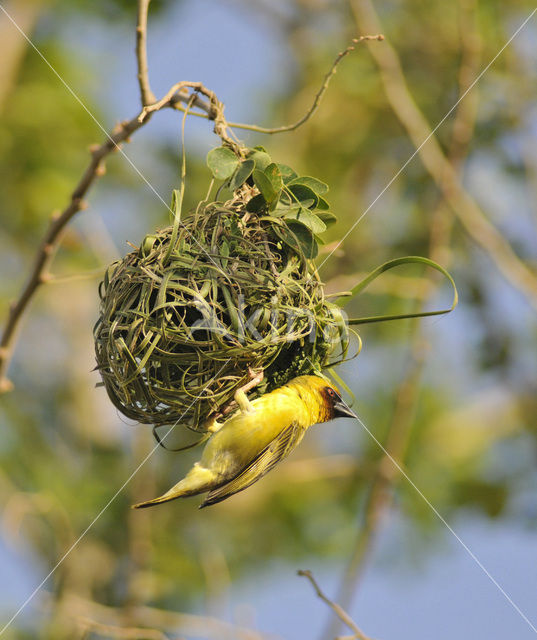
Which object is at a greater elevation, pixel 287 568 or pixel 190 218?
pixel 190 218

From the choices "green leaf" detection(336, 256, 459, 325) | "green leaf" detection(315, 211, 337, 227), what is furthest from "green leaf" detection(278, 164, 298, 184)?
"green leaf" detection(336, 256, 459, 325)

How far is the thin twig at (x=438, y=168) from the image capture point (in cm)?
336

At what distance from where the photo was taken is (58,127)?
6.33 m

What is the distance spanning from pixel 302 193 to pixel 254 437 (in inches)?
23.9

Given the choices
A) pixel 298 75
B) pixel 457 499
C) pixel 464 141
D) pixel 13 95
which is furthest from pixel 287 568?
pixel 13 95

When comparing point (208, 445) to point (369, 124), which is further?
point (369, 124)

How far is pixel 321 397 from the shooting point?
1854 millimetres

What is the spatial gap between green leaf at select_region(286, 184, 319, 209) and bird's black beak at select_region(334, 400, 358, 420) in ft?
1.67

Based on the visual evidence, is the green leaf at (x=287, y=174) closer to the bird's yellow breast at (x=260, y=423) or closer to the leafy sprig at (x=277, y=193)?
the leafy sprig at (x=277, y=193)

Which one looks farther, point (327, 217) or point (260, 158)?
point (327, 217)

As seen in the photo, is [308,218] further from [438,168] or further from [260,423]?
[438,168]

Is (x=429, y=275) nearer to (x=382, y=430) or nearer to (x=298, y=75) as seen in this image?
(x=382, y=430)

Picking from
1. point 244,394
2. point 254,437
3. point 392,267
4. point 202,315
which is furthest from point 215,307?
point 392,267

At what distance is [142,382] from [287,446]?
0.41m
